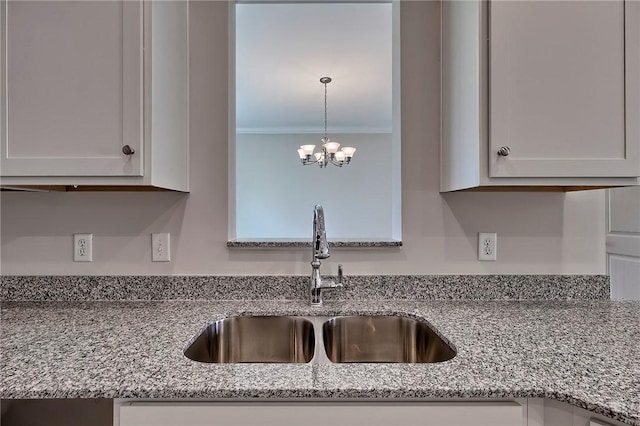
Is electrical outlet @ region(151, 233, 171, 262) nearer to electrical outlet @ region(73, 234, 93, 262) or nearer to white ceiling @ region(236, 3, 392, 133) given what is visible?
electrical outlet @ region(73, 234, 93, 262)

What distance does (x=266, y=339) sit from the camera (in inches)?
51.4

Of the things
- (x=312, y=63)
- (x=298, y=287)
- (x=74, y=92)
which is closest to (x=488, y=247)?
(x=298, y=287)

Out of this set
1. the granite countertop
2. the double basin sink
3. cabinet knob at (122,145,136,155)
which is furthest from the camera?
the double basin sink

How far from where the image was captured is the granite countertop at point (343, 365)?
728 mm

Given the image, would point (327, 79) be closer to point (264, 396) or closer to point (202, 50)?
point (202, 50)

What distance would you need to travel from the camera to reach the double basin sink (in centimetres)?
127

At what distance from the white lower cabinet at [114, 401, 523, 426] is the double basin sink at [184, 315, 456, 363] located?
493mm

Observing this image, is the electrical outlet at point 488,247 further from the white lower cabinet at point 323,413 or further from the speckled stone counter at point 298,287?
the white lower cabinet at point 323,413

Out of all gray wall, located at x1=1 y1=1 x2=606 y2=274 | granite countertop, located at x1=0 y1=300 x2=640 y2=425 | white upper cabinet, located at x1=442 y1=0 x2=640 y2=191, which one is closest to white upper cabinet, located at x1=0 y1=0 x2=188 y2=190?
gray wall, located at x1=1 y1=1 x2=606 y2=274

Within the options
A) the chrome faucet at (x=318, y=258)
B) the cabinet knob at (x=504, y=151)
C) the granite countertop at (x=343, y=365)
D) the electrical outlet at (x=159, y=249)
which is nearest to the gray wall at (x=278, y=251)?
the electrical outlet at (x=159, y=249)

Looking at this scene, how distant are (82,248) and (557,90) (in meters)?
1.81

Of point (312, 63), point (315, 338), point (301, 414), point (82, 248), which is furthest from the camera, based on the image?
point (312, 63)

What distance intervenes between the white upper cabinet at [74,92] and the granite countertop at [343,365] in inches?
18.8

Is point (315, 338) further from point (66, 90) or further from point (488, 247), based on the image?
point (66, 90)
